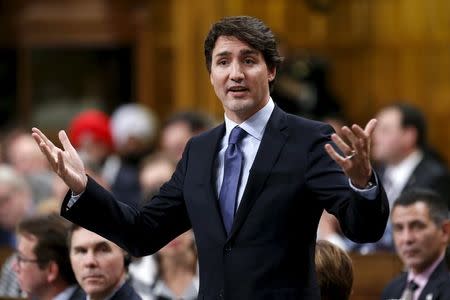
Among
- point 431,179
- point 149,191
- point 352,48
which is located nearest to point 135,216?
point 149,191

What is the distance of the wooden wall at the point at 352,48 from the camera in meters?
12.0

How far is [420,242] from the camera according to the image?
568 cm

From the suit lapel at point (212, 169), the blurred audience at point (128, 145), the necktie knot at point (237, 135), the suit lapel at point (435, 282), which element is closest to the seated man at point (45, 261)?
the suit lapel at point (435, 282)

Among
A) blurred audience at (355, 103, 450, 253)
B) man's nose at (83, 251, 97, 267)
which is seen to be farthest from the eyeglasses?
blurred audience at (355, 103, 450, 253)

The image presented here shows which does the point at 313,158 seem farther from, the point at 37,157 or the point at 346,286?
the point at 37,157

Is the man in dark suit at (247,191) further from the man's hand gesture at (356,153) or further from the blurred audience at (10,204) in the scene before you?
the blurred audience at (10,204)

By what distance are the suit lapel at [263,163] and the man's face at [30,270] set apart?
181 centimetres

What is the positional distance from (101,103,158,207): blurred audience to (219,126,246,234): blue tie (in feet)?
20.3

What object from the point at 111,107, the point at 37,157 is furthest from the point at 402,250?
the point at 111,107


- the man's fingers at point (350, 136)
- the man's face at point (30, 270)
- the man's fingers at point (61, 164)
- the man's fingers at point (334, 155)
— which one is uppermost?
the man's fingers at point (350, 136)

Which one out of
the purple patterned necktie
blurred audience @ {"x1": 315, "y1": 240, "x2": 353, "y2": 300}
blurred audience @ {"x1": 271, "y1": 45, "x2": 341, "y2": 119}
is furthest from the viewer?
blurred audience @ {"x1": 271, "y1": 45, "x2": 341, "y2": 119}

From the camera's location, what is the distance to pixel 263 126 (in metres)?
3.91

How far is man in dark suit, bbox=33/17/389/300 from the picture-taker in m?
3.75

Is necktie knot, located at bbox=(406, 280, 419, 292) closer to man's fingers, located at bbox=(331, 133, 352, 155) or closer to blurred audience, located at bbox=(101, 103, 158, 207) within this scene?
man's fingers, located at bbox=(331, 133, 352, 155)
